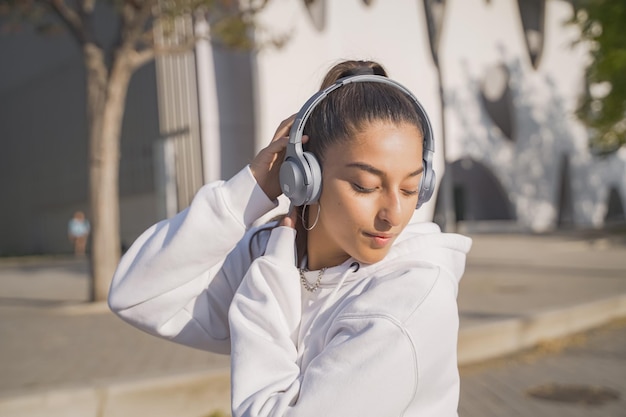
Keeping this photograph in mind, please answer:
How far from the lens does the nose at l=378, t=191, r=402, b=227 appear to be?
1238 mm

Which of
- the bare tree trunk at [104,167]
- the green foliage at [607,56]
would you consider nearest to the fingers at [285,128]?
the bare tree trunk at [104,167]

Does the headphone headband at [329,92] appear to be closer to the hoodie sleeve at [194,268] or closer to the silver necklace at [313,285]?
the hoodie sleeve at [194,268]

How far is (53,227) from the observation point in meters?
30.4

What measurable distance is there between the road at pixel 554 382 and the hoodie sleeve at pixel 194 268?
3147mm

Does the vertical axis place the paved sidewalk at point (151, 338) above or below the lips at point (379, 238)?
below

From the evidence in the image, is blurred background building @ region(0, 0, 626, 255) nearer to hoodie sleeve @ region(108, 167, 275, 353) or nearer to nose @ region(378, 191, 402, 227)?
hoodie sleeve @ region(108, 167, 275, 353)

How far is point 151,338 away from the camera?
6801mm

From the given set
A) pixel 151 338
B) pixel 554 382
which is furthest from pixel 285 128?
pixel 151 338

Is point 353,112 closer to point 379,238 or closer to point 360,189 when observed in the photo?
point 360,189

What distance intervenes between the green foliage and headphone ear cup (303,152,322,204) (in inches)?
582

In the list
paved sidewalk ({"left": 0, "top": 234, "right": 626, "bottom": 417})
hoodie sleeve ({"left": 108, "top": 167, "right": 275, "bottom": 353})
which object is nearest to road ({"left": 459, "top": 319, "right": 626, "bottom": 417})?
paved sidewalk ({"left": 0, "top": 234, "right": 626, "bottom": 417})

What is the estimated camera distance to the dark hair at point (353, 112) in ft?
4.10

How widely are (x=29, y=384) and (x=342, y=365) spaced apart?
4.59m

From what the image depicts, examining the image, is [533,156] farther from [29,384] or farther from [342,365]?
[342,365]
